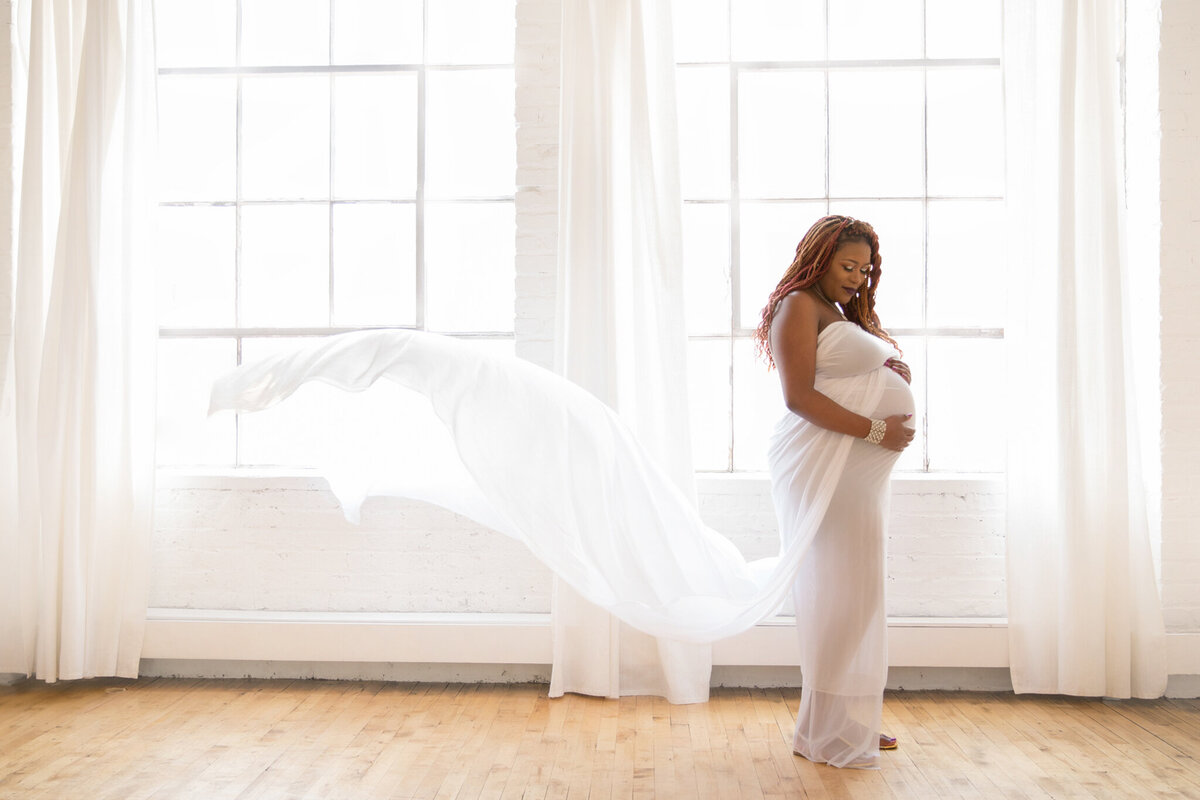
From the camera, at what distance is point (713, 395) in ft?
14.0

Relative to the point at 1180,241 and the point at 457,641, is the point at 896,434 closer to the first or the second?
the point at 1180,241

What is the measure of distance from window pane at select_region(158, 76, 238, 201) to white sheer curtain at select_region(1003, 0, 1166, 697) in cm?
345

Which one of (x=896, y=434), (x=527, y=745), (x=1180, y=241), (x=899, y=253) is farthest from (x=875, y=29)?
(x=527, y=745)

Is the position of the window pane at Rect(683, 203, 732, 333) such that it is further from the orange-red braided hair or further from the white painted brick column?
the orange-red braided hair

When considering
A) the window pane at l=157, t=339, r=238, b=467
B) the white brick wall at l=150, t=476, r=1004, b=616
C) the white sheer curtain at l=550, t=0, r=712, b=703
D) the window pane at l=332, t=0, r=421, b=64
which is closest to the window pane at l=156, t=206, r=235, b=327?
the window pane at l=157, t=339, r=238, b=467

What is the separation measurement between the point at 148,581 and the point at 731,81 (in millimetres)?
3292

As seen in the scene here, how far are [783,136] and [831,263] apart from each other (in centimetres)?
139

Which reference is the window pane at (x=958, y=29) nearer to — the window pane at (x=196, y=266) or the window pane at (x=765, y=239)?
the window pane at (x=765, y=239)

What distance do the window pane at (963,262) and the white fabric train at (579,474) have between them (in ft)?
4.60

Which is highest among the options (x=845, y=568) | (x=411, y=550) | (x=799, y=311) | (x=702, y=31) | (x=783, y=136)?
(x=702, y=31)

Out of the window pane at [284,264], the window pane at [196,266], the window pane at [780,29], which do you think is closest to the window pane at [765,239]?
the window pane at [780,29]

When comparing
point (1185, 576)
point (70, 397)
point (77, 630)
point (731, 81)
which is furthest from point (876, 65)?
point (77, 630)

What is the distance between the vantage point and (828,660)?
9.91ft

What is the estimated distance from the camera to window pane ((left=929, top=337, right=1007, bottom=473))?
4266 millimetres
